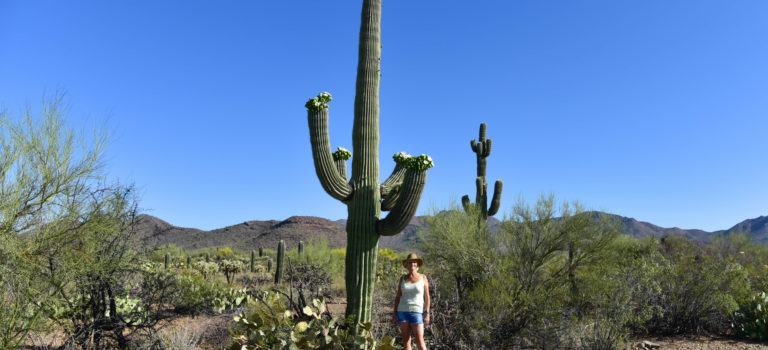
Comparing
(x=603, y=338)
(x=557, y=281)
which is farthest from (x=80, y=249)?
(x=557, y=281)

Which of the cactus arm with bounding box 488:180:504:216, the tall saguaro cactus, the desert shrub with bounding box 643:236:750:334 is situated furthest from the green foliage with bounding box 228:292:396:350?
the cactus arm with bounding box 488:180:504:216

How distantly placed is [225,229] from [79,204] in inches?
2310

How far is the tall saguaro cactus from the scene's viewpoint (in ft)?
22.6

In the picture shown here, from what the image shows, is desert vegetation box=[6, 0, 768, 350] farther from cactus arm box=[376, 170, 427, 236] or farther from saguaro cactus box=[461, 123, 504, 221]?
saguaro cactus box=[461, 123, 504, 221]

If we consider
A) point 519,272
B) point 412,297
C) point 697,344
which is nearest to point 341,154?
point 412,297

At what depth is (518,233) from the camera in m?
13.1

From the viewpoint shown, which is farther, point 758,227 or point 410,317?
point 758,227

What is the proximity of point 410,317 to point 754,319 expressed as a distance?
834 cm

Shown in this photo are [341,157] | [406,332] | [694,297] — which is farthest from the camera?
[694,297]

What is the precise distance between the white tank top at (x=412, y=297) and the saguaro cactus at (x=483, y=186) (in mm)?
9540

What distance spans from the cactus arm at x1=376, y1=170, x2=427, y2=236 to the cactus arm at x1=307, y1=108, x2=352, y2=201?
791 millimetres

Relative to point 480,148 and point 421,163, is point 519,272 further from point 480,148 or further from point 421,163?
point 480,148

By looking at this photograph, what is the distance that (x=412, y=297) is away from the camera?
5.98 m

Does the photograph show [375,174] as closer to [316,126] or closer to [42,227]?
[316,126]
